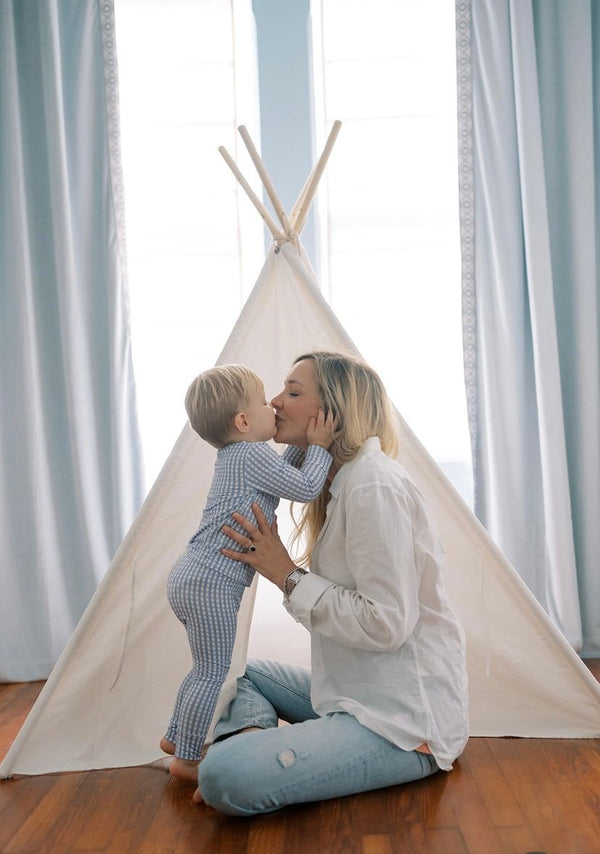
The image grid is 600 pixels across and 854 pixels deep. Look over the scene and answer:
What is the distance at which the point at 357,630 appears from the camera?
1.87 meters

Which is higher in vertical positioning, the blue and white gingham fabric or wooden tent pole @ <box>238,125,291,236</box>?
wooden tent pole @ <box>238,125,291,236</box>

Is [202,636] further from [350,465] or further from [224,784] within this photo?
[350,465]

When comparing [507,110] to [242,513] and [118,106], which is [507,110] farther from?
[242,513]

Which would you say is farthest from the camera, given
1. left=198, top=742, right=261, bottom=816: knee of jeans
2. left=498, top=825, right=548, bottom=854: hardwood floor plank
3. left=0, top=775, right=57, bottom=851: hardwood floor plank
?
left=0, top=775, right=57, bottom=851: hardwood floor plank

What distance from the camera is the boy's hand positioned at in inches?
81.1

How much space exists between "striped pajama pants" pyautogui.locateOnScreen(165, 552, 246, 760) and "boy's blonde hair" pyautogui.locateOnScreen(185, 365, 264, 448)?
317 millimetres

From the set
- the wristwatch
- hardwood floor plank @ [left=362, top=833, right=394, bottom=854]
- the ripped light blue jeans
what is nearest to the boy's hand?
the wristwatch

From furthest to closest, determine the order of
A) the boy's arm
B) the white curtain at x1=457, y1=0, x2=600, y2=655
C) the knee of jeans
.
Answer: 1. the white curtain at x1=457, y1=0, x2=600, y2=655
2. the boy's arm
3. the knee of jeans

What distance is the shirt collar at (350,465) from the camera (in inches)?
79.4

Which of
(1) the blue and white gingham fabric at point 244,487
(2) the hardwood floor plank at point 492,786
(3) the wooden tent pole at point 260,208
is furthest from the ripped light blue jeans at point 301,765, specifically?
(3) the wooden tent pole at point 260,208

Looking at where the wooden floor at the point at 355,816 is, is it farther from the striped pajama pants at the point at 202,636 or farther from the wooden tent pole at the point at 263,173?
the wooden tent pole at the point at 263,173

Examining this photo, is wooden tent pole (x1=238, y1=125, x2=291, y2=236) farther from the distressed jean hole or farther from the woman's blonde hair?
the distressed jean hole

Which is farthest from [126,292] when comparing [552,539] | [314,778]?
[314,778]

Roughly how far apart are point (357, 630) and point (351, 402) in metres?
0.52
